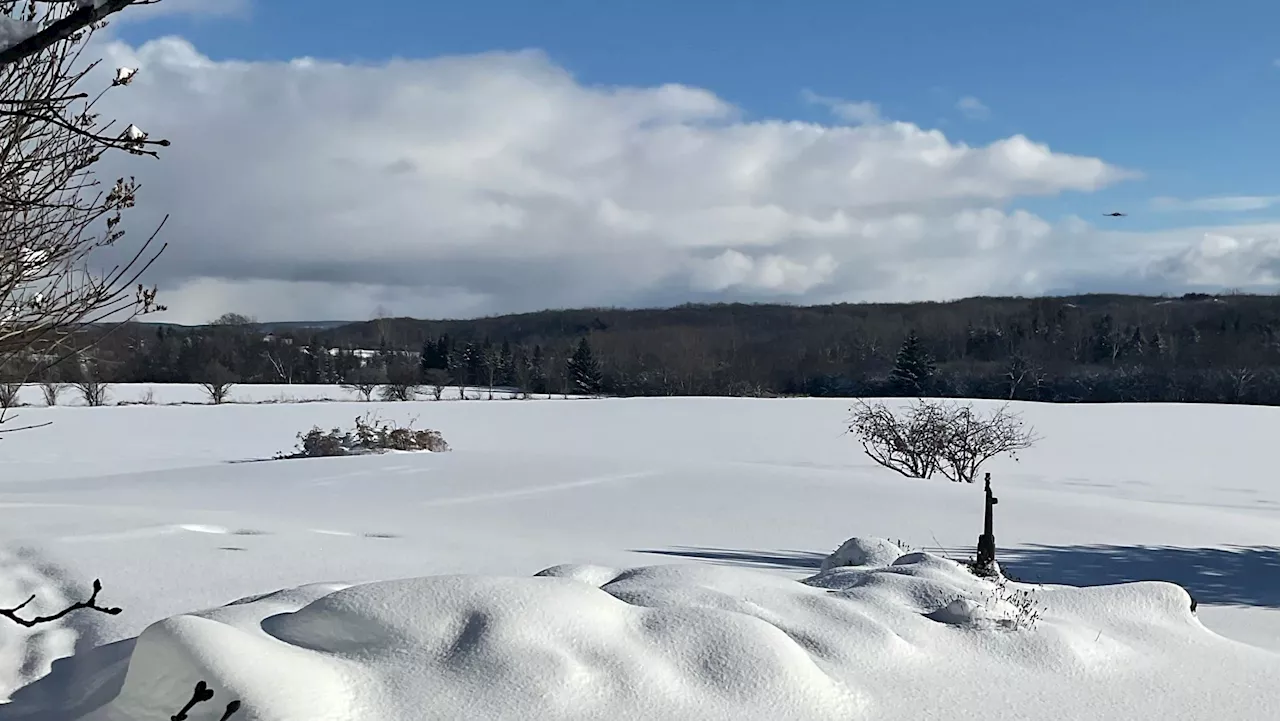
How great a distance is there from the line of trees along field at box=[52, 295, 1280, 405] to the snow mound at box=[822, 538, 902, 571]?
181 feet

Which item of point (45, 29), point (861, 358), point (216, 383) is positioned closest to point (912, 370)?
point (861, 358)

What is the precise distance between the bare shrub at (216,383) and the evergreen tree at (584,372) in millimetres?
21131

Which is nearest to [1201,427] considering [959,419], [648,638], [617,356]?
[959,419]

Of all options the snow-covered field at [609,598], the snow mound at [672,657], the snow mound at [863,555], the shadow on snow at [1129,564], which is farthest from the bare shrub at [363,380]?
the snow mound at [672,657]

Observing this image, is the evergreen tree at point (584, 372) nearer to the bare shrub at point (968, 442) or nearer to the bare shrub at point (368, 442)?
the bare shrub at point (368, 442)

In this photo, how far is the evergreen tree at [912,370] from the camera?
65.0 metres

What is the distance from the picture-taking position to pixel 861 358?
278 feet

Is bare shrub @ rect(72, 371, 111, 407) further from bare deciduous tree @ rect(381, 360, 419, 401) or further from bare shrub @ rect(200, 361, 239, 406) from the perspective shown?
bare deciduous tree @ rect(381, 360, 419, 401)

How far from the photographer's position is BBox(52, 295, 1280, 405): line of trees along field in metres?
64.0

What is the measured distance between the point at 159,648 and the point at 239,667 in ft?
0.94

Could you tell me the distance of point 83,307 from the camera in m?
5.46

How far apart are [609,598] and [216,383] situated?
53.4m

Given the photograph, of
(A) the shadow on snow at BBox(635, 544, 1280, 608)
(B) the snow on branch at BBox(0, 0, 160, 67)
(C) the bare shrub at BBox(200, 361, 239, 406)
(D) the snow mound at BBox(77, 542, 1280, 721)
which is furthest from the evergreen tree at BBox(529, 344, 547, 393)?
(B) the snow on branch at BBox(0, 0, 160, 67)

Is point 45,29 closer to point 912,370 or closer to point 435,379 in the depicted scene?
point 912,370
